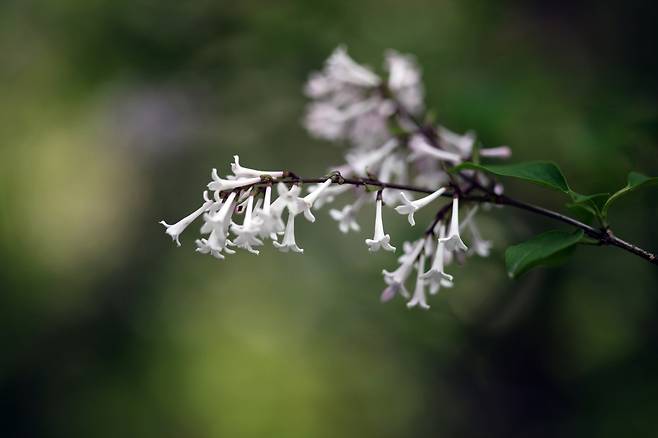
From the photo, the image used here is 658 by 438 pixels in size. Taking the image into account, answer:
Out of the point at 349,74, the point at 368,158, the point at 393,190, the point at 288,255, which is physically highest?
the point at 288,255

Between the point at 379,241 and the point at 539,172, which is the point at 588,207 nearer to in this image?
the point at 539,172

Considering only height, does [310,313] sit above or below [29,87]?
below

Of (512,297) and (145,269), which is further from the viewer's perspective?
(145,269)

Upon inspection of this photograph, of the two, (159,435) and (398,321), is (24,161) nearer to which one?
(159,435)

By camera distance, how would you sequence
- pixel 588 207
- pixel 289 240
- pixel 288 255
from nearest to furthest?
pixel 588 207, pixel 289 240, pixel 288 255

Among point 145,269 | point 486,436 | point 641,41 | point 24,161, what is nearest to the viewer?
point 641,41

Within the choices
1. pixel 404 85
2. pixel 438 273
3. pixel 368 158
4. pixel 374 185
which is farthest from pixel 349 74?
pixel 438 273

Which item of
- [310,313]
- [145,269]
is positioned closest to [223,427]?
[310,313]

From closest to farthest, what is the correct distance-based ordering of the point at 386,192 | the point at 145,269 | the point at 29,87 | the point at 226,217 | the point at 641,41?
1. the point at 226,217
2. the point at 386,192
3. the point at 641,41
4. the point at 29,87
5. the point at 145,269
